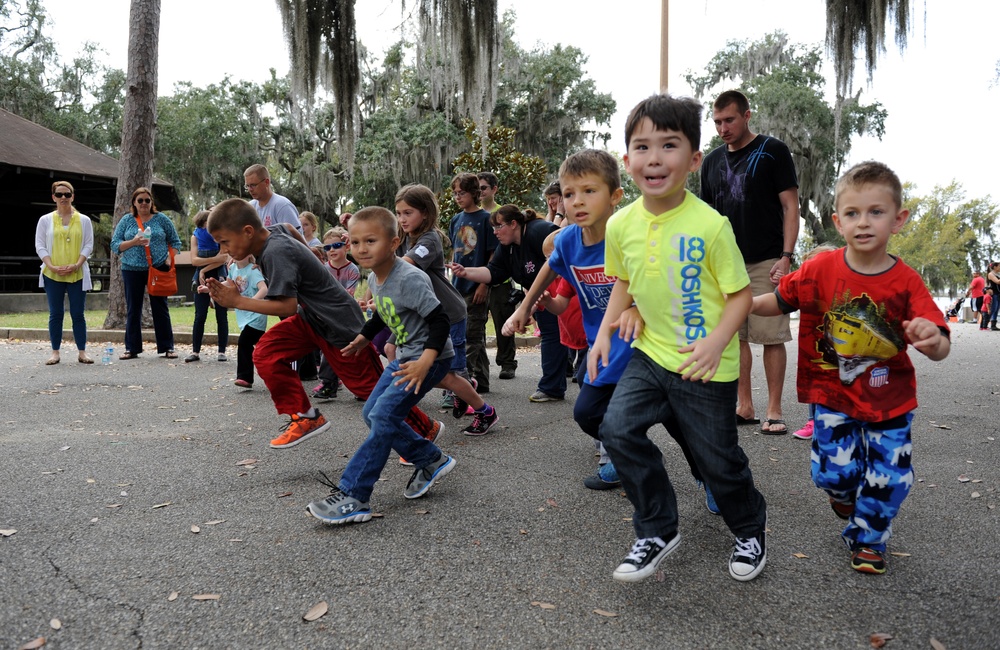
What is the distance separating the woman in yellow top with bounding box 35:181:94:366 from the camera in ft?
28.9

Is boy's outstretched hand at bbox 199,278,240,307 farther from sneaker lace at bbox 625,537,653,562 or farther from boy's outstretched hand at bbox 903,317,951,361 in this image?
boy's outstretched hand at bbox 903,317,951,361

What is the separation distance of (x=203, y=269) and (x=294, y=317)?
228cm

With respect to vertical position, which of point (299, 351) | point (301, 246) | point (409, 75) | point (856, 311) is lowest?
point (299, 351)

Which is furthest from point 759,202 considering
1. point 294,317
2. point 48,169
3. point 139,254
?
point 48,169

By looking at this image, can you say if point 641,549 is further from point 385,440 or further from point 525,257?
point 525,257

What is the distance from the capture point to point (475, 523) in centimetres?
329

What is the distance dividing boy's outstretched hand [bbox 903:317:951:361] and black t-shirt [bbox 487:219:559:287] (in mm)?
3662

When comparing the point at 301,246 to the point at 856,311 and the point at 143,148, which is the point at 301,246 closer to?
the point at 856,311

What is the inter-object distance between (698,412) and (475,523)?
1.18 metres

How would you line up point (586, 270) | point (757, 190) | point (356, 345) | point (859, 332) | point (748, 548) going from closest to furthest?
point (748, 548) → point (859, 332) → point (586, 270) → point (356, 345) → point (757, 190)

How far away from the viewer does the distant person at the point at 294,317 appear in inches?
167

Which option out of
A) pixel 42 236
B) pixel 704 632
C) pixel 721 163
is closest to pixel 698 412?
pixel 704 632

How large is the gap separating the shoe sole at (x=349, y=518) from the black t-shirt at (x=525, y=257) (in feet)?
10.2

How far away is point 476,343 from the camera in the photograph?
6996mm
